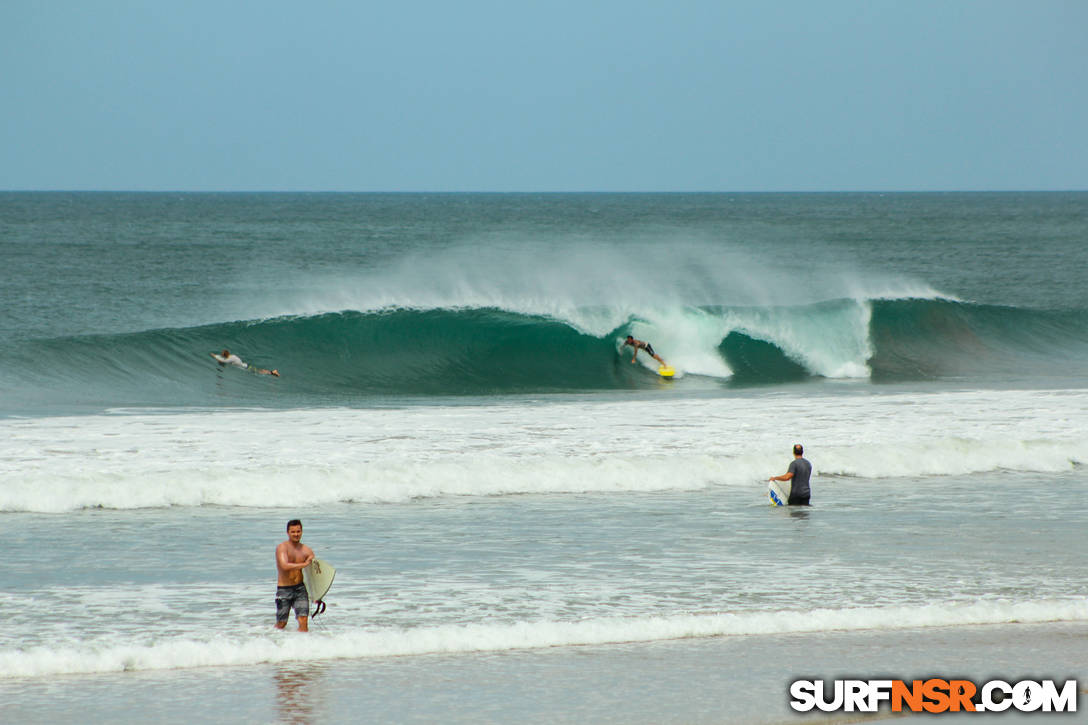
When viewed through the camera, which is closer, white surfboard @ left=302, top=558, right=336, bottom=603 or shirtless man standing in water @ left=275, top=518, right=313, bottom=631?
shirtless man standing in water @ left=275, top=518, right=313, bottom=631

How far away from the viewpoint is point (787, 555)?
10289 millimetres

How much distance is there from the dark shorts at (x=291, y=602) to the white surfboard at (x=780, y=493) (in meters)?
6.07

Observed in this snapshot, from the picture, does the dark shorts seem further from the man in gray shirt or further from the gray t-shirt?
the gray t-shirt

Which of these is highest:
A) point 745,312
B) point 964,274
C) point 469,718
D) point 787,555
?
point 964,274

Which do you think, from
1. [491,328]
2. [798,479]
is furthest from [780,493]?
[491,328]

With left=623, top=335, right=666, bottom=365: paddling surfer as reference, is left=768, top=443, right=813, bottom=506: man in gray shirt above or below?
below

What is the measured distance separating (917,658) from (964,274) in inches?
2340

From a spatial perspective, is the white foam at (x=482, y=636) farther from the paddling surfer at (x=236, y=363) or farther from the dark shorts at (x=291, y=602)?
the paddling surfer at (x=236, y=363)

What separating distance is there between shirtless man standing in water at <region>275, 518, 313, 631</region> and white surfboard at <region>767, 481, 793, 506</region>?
19.9 ft

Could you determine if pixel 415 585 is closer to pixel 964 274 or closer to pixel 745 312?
pixel 745 312

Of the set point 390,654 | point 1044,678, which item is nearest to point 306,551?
point 390,654

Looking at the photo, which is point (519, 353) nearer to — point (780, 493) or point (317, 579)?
point (780, 493)

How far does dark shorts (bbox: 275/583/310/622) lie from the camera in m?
7.96

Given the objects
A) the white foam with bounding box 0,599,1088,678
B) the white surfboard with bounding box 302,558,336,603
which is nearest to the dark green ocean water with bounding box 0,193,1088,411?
the white surfboard with bounding box 302,558,336,603
